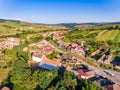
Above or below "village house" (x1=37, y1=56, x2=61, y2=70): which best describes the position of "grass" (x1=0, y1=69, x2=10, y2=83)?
below

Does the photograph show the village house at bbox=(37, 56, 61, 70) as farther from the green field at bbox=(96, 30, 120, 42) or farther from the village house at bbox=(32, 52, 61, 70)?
the green field at bbox=(96, 30, 120, 42)

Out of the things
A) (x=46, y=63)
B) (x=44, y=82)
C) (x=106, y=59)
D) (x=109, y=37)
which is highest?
(x=44, y=82)

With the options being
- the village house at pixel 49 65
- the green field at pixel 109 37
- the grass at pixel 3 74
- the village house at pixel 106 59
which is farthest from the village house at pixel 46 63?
the green field at pixel 109 37

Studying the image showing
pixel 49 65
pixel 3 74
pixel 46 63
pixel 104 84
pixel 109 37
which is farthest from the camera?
pixel 109 37

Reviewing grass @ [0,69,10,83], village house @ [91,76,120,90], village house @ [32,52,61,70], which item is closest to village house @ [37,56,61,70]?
village house @ [32,52,61,70]

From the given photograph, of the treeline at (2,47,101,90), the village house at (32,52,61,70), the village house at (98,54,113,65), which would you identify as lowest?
the village house at (98,54,113,65)

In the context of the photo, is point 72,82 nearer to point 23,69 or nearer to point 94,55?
point 23,69

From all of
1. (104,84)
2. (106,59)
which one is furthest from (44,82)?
(106,59)

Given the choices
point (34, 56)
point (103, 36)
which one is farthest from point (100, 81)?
point (103, 36)

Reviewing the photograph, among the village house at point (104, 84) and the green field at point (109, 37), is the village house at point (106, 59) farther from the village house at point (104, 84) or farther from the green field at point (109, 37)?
the green field at point (109, 37)

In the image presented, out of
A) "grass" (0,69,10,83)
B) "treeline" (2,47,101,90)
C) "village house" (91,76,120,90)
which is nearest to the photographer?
"treeline" (2,47,101,90)

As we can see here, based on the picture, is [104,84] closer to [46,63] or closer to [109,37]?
[46,63]
